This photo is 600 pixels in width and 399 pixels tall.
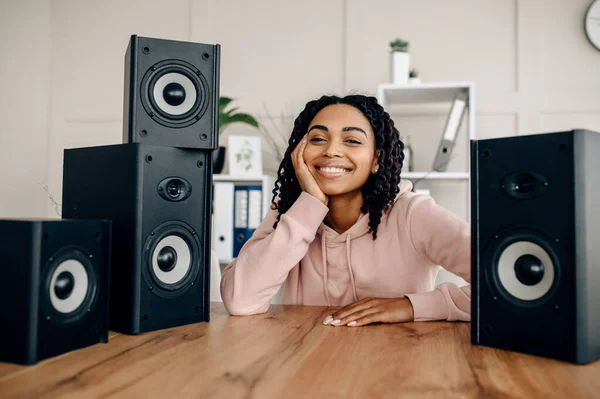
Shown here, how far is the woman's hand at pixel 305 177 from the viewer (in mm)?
1370

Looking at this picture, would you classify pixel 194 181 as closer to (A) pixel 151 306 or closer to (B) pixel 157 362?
(A) pixel 151 306

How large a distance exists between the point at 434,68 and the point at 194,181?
7.16 feet

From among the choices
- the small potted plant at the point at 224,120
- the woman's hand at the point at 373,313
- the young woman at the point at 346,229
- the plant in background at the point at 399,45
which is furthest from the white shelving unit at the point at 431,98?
the woman's hand at the point at 373,313

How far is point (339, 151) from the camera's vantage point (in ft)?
4.62

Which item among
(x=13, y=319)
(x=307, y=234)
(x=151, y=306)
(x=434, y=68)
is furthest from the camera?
(x=434, y=68)

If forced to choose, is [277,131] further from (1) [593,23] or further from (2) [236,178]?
(1) [593,23]

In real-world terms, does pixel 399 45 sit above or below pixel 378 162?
above

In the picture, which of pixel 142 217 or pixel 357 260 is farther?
pixel 357 260

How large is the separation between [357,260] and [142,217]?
661mm

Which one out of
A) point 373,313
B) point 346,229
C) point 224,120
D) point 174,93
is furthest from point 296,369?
point 224,120

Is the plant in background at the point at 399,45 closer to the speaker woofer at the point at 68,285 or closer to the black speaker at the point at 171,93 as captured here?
the black speaker at the point at 171,93

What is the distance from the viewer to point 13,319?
0.80 meters

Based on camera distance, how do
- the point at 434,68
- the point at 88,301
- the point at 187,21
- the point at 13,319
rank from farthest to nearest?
the point at 187,21
the point at 434,68
the point at 88,301
the point at 13,319

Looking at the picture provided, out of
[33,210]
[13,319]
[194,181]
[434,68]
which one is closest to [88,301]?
[13,319]
